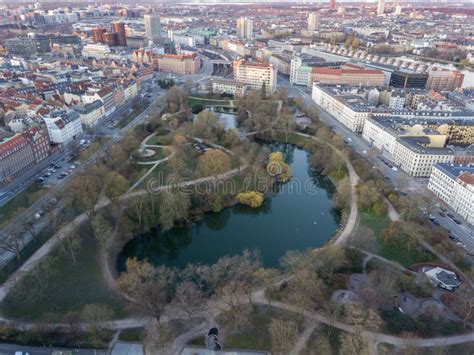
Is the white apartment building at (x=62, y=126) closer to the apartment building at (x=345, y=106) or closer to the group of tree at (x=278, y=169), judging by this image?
the group of tree at (x=278, y=169)

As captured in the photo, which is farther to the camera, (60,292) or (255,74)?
(255,74)

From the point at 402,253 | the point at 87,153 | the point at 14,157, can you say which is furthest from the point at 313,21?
the point at 402,253

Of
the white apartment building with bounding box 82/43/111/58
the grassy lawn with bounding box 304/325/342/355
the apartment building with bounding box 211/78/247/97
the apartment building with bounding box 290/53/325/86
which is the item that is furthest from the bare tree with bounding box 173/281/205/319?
the white apartment building with bounding box 82/43/111/58

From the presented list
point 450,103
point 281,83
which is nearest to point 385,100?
point 450,103

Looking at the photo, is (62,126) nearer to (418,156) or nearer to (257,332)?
(257,332)

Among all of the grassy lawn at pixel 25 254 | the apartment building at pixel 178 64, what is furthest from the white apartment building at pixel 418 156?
the apartment building at pixel 178 64

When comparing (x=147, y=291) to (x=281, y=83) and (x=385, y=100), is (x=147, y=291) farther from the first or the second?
(x=281, y=83)
